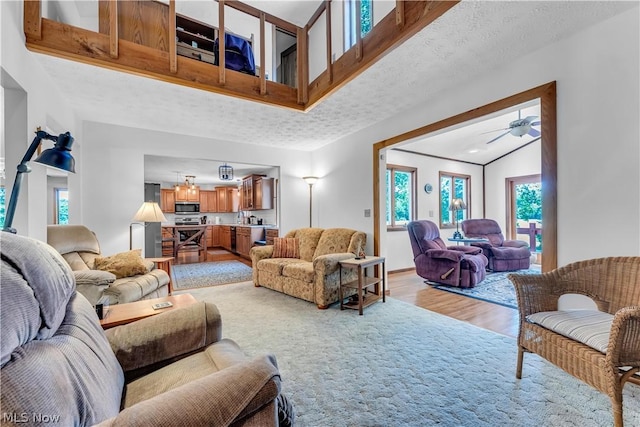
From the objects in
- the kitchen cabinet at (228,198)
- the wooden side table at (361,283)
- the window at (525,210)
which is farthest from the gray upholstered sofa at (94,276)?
the window at (525,210)

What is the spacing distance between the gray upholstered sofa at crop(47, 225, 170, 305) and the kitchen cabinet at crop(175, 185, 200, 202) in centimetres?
587

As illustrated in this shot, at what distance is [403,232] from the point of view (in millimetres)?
5484

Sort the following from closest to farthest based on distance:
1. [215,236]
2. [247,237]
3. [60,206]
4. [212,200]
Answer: [247,237] → [60,206] → [215,236] → [212,200]

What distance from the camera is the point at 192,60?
271cm

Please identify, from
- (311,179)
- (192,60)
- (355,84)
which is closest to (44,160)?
(192,60)

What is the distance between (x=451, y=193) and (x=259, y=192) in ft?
15.3

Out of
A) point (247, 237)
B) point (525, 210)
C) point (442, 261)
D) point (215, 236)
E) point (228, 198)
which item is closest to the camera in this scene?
point (442, 261)

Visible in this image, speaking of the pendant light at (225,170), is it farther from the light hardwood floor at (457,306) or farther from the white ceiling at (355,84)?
the light hardwood floor at (457,306)

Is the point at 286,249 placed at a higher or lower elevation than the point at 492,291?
higher

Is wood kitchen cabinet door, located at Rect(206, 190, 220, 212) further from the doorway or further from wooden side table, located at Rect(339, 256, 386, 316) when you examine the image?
the doorway

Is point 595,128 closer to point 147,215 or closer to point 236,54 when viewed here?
point 236,54

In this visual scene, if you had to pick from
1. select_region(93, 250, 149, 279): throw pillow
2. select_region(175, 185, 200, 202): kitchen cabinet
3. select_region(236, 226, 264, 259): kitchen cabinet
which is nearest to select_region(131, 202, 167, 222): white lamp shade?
select_region(93, 250, 149, 279): throw pillow

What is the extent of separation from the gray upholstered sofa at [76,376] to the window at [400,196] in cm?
478

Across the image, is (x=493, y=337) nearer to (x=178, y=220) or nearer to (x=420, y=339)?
(x=420, y=339)
